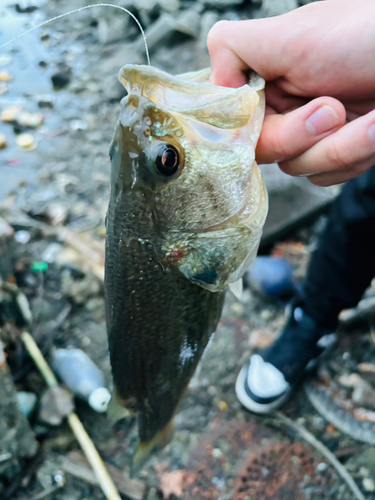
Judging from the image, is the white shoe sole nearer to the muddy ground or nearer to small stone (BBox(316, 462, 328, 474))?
the muddy ground

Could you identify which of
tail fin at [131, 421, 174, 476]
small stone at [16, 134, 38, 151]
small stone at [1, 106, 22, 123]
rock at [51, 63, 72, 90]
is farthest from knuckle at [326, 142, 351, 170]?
rock at [51, 63, 72, 90]

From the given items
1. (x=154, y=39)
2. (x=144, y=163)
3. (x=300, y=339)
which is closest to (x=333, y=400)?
(x=300, y=339)

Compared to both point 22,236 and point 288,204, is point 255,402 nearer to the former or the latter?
point 288,204

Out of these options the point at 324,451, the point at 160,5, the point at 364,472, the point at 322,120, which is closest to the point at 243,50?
the point at 322,120

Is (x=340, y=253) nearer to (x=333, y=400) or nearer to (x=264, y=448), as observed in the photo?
(x=333, y=400)

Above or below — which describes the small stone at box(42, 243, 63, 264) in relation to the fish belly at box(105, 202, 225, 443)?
below
